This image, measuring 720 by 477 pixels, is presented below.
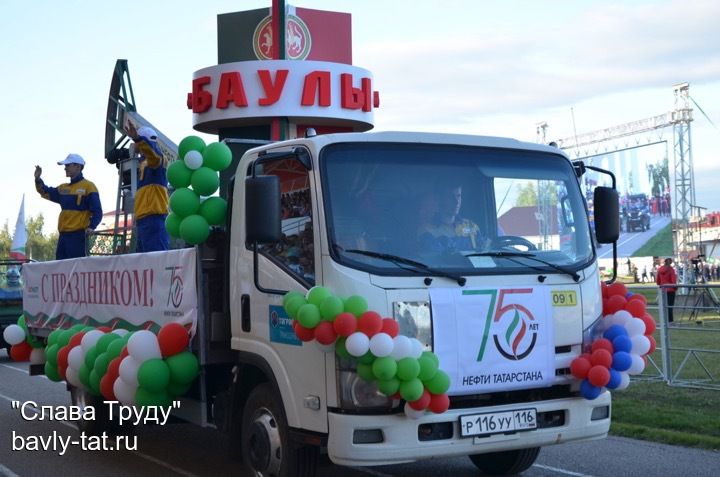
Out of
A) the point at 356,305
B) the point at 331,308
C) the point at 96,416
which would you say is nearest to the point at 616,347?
the point at 356,305

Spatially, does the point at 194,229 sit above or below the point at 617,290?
above

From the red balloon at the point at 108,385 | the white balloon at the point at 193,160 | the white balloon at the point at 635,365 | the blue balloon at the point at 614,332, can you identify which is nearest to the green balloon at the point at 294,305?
the white balloon at the point at 193,160

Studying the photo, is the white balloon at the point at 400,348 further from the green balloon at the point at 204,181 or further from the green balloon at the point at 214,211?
the green balloon at the point at 204,181

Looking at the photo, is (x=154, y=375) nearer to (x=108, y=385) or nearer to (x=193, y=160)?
(x=108, y=385)

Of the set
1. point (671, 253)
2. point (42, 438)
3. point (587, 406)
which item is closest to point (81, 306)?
point (42, 438)

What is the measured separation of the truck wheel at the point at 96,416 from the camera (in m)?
9.70

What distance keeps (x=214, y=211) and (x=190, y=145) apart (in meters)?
0.60

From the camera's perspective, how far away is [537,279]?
6605 mm

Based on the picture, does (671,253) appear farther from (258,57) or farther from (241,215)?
(241,215)

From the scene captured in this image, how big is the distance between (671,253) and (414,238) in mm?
42800

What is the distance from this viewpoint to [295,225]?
6.56 m

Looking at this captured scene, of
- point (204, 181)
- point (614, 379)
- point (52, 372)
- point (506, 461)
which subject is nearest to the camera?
point (614, 379)

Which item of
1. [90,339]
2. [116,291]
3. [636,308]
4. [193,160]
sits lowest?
[90,339]

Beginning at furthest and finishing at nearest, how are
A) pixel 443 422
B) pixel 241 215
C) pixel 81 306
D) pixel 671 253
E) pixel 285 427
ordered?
pixel 671 253 → pixel 81 306 → pixel 241 215 → pixel 285 427 → pixel 443 422
